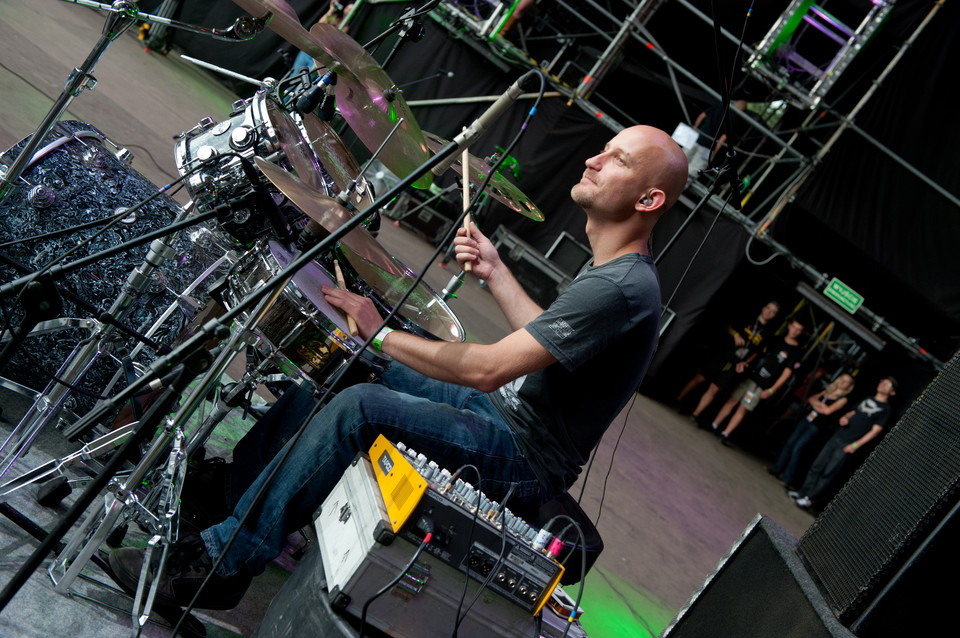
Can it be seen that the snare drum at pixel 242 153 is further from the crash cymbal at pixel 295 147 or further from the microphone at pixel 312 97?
the microphone at pixel 312 97

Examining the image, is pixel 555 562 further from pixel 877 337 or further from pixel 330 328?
pixel 877 337

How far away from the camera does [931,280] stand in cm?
811

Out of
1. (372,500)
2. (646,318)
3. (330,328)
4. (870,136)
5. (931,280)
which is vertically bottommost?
(372,500)

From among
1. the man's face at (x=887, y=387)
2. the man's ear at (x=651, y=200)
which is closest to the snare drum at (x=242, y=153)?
the man's ear at (x=651, y=200)

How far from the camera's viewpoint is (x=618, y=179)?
224cm

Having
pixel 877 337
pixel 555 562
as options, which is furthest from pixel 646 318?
pixel 877 337

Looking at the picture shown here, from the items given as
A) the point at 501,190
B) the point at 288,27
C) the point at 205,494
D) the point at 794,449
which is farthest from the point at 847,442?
the point at 288,27

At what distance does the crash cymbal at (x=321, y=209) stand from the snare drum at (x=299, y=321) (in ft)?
0.57

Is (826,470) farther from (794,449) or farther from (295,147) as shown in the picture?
(295,147)

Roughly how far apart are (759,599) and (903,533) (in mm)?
530

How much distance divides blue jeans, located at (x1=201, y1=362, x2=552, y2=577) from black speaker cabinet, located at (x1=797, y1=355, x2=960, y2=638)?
1.00 meters

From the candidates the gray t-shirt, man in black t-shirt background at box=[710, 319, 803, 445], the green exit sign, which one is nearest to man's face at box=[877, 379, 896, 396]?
the green exit sign

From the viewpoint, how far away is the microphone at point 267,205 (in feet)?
6.14

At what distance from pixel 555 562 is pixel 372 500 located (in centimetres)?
50
